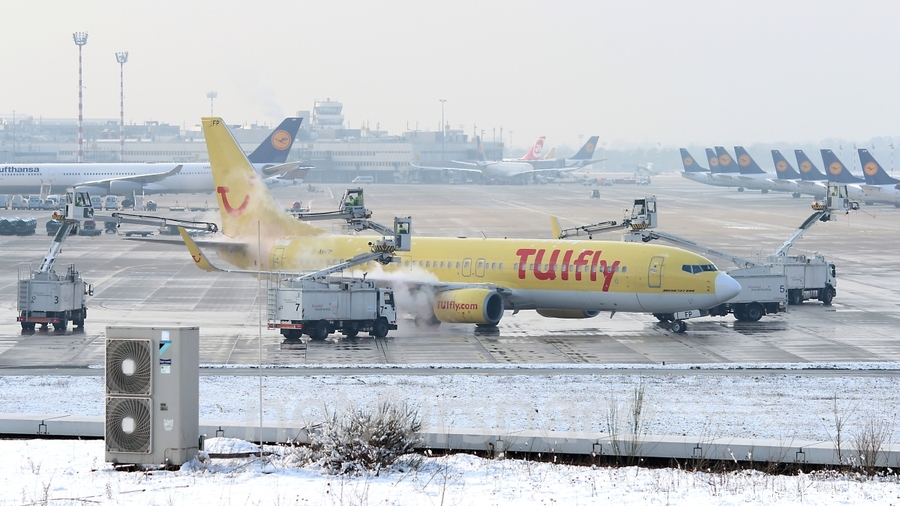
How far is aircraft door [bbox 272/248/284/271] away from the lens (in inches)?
1944

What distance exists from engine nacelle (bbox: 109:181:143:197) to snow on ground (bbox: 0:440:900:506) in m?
117

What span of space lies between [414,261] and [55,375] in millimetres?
18182

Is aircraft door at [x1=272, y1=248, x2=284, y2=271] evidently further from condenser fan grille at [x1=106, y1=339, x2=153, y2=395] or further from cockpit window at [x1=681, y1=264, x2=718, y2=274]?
condenser fan grille at [x1=106, y1=339, x2=153, y2=395]

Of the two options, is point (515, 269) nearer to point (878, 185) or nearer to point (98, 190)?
point (98, 190)

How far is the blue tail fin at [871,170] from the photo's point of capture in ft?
438

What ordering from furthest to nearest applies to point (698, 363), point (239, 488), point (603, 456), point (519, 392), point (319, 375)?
point (698, 363)
point (319, 375)
point (519, 392)
point (603, 456)
point (239, 488)

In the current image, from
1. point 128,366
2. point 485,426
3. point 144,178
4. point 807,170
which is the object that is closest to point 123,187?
point 144,178

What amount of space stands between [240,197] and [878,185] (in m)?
105

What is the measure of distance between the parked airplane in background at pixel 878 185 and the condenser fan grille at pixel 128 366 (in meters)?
128

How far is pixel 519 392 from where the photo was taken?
30.0 metres

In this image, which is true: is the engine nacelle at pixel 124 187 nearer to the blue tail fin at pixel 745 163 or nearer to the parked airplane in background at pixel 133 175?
the parked airplane in background at pixel 133 175

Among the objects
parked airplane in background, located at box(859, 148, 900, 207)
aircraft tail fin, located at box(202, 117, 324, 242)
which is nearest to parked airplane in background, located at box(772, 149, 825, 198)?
parked airplane in background, located at box(859, 148, 900, 207)

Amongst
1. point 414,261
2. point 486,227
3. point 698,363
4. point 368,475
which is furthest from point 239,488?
point 486,227

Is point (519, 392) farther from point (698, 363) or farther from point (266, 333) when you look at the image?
point (266, 333)
